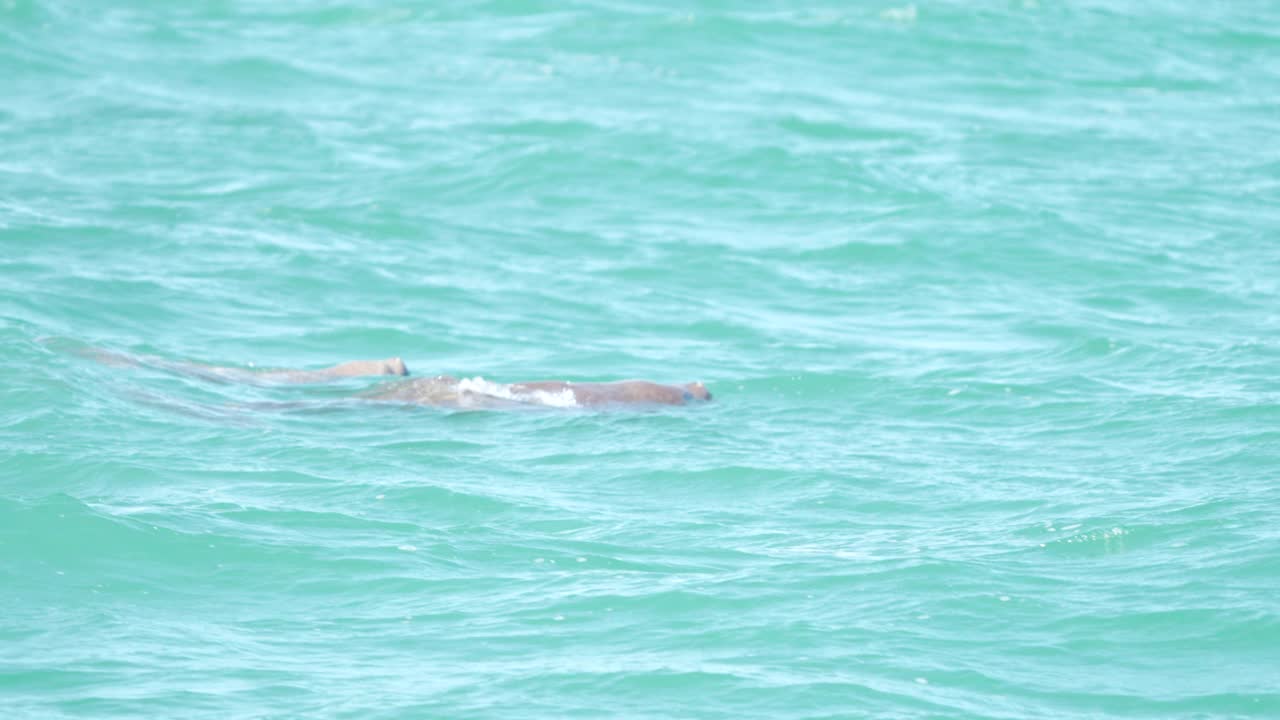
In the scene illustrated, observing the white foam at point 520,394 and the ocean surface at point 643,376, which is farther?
the white foam at point 520,394

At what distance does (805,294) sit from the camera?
1436 cm

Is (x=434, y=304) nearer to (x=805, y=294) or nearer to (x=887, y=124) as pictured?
(x=805, y=294)

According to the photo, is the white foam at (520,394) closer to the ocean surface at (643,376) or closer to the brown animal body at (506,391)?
the brown animal body at (506,391)

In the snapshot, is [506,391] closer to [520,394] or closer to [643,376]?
[520,394]

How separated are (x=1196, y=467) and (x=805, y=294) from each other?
5547 mm

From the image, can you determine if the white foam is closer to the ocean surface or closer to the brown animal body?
the brown animal body

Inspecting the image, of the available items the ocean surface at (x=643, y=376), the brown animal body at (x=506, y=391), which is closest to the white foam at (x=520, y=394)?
the brown animal body at (x=506, y=391)

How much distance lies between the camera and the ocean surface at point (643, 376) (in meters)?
6.73

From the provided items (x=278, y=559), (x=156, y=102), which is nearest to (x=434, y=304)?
(x=278, y=559)

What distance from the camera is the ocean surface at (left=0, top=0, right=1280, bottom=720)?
6.73 m

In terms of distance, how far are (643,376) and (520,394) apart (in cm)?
157

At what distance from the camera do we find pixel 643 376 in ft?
39.2

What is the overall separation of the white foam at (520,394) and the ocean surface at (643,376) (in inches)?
4.6

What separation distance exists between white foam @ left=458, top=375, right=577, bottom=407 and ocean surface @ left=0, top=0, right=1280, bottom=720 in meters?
0.12
